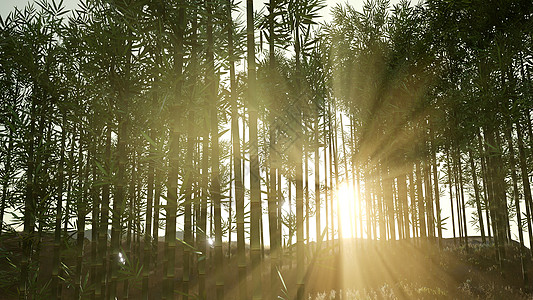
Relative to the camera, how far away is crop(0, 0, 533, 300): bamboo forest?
3.12 metres

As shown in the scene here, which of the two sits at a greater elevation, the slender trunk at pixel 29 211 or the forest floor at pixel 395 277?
the slender trunk at pixel 29 211

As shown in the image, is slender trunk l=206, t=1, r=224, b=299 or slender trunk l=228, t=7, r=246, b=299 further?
slender trunk l=206, t=1, r=224, b=299

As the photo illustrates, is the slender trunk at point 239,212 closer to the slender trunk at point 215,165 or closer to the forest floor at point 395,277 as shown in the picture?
the slender trunk at point 215,165

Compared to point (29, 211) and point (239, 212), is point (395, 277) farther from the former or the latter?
point (29, 211)

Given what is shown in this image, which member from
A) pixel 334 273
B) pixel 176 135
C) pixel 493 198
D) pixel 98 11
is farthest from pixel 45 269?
pixel 493 198

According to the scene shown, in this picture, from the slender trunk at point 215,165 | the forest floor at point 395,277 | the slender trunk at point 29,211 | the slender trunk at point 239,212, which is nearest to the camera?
the slender trunk at point 239,212

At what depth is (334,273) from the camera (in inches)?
415

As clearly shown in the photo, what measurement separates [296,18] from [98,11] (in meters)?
2.51

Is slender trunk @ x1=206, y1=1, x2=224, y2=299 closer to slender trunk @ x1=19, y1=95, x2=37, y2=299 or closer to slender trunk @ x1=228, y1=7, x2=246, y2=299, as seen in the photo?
slender trunk @ x1=228, y1=7, x2=246, y2=299

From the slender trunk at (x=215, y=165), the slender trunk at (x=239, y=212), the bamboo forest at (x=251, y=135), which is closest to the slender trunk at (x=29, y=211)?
the bamboo forest at (x=251, y=135)

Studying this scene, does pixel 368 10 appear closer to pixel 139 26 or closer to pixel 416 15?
pixel 416 15

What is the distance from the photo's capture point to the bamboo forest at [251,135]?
3119 mm

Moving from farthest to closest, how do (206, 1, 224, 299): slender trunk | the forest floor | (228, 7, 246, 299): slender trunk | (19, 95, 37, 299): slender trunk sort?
the forest floor → (19, 95, 37, 299): slender trunk → (206, 1, 224, 299): slender trunk → (228, 7, 246, 299): slender trunk

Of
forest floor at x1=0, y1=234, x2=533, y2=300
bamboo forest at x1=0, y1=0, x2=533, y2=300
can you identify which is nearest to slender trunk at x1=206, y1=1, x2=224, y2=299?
bamboo forest at x1=0, y1=0, x2=533, y2=300
